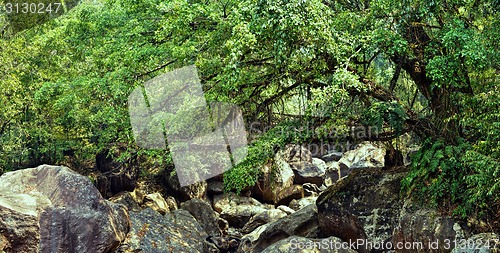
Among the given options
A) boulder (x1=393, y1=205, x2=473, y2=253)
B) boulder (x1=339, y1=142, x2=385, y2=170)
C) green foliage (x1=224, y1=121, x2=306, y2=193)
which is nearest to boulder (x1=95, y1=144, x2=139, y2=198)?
green foliage (x1=224, y1=121, x2=306, y2=193)

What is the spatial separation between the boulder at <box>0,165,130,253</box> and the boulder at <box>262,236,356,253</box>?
3.12m

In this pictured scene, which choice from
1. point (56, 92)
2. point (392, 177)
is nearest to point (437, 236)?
point (392, 177)

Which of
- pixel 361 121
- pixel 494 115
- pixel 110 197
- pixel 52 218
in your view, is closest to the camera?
pixel 494 115

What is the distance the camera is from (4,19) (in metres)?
17.8

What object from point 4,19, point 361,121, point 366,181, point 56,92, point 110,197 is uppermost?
point 4,19

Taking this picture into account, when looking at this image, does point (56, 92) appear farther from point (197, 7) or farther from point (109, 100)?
point (197, 7)

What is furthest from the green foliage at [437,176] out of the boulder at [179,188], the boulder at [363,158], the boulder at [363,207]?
the boulder at [363,158]

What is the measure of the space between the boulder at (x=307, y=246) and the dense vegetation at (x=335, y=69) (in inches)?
67.4

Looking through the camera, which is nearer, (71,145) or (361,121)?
(361,121)

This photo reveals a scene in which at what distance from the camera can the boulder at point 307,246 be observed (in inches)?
416

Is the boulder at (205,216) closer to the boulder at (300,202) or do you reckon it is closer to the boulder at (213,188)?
the boulder at (213,188)

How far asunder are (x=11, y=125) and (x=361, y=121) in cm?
Result: 1212

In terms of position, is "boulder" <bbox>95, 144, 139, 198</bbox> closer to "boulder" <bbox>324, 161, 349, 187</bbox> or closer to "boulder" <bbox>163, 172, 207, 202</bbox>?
"boulder" <bbox>163, 172, 207, 202</bbox>

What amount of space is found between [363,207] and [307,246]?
197 centimetres
